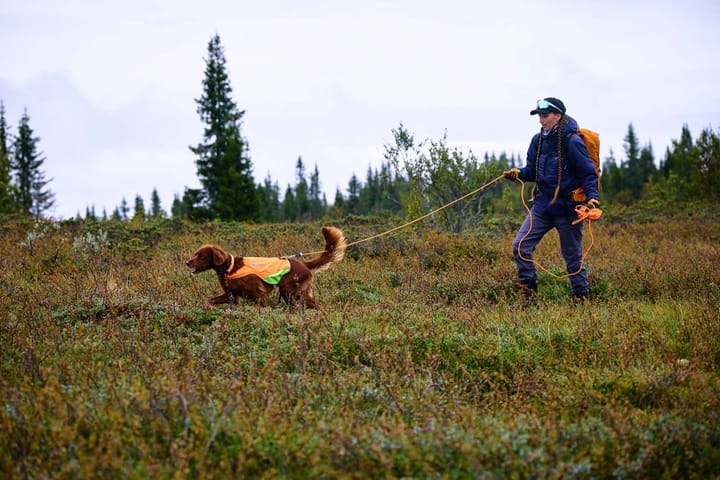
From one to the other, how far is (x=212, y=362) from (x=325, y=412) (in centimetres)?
116

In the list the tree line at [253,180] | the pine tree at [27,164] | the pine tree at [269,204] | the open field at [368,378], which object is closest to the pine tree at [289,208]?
the pine tree at [269,204]

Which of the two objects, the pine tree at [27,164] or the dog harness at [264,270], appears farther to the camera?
the pine tree at [27,164]

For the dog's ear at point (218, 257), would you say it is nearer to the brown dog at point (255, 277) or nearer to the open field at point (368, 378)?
the brown dog at point (255, 277)

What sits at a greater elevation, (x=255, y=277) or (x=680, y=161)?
(x=680, y=161)

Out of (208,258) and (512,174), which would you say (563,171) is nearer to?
(512,174)

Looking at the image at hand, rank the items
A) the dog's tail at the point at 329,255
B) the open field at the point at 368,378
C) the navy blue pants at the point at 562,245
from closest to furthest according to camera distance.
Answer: the open field at the point at 368,378 < the navy blue pants at the point at 562,245 < the dog's tail at the point at 329,255

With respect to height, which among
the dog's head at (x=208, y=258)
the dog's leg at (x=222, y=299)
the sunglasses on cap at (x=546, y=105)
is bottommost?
the dog's leg at (x=222, y=299)

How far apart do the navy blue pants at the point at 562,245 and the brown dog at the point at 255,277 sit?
2.39 metres

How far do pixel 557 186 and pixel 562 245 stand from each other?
0.68 meters

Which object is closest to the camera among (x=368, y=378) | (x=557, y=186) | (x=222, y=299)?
(x=368, y=378)

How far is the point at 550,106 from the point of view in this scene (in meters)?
5.72

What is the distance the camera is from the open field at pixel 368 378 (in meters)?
2.63

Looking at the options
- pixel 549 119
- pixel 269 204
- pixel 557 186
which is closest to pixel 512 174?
pixel 557 186

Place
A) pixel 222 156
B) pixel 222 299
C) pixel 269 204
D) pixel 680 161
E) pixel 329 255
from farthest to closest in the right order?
pixel 269 204 → pixel 680 161 → pixel 222 156 → pixel 329 255 → pixel 222 299
